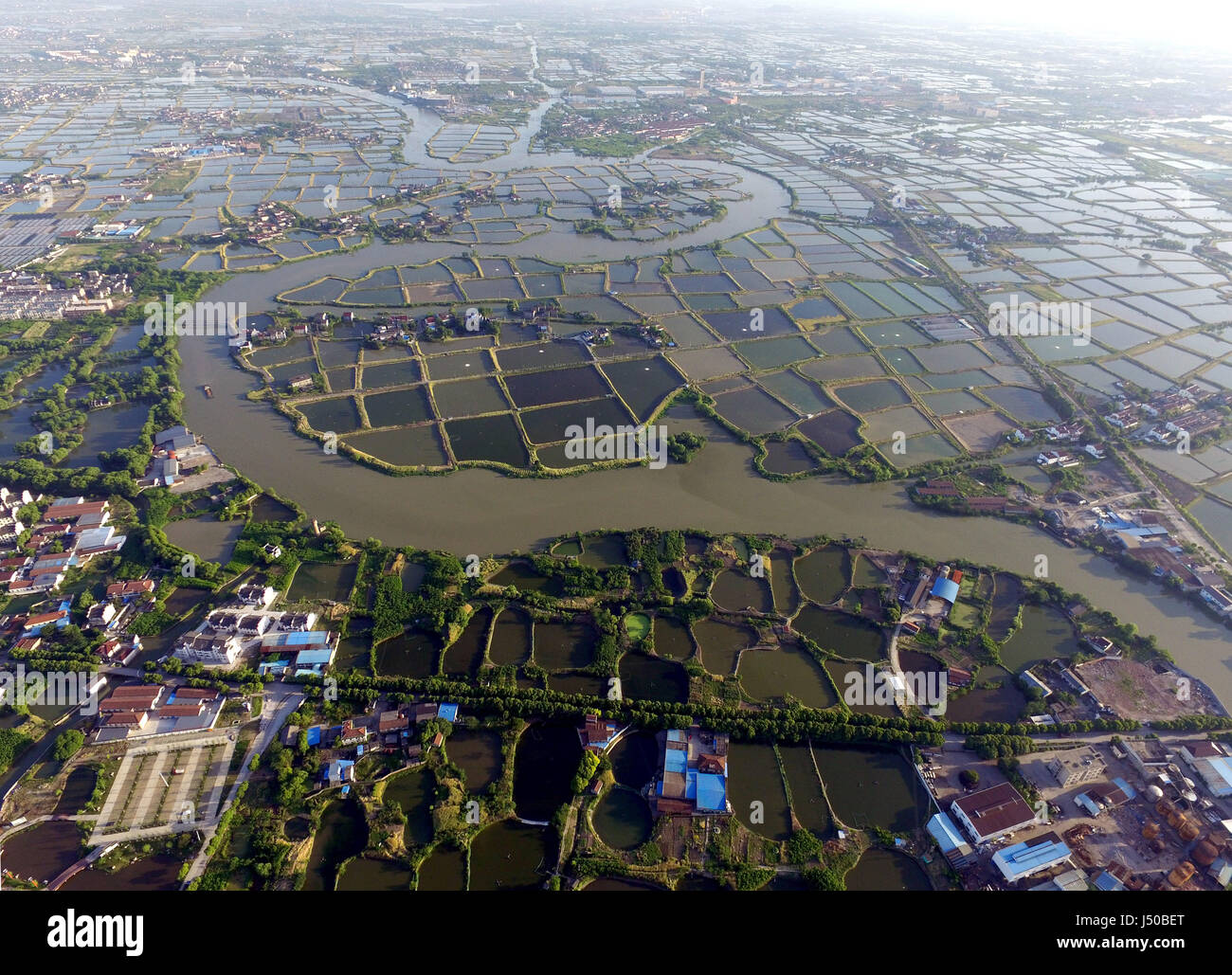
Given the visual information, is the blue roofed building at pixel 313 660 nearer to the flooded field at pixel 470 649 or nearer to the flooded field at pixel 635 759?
the flooded field at pixel 470 649

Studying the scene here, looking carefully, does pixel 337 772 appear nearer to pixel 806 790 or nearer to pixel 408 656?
pixel 408 656

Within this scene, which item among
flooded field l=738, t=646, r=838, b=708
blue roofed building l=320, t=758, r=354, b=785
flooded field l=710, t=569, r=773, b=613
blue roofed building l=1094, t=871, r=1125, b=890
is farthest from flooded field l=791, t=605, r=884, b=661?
blue roofed building l=320, t=758, r=354, b=785

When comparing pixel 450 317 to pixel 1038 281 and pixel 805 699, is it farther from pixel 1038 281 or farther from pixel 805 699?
pixel 1038 281

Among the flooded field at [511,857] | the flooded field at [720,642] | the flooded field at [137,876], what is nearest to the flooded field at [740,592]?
the flooded field at [720,642]

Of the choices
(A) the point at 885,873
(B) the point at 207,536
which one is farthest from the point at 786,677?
(B) the point at 207,536

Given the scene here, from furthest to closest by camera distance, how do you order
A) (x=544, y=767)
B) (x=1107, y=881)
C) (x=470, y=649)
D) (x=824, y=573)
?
(x=824, y=573) < (x=470, y=649) < (x=544, y=767) < (x=1107, y=881)

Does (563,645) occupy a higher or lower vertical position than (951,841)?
higher

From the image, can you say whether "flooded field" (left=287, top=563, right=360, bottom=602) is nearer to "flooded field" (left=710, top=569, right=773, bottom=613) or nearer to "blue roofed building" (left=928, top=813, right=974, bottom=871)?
"flooded field" (left=710, top=569, right=773, bottom=613)
